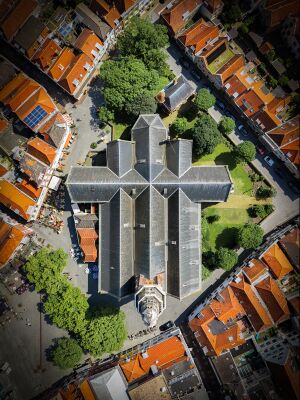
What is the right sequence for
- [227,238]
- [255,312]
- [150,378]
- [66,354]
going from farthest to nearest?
[227,238] < [66,354] < [255,312] < [150,378]

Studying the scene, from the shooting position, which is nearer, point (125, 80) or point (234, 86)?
point (125, 80)

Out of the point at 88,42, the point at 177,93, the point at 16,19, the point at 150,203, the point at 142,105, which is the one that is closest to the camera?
the point at 150,203

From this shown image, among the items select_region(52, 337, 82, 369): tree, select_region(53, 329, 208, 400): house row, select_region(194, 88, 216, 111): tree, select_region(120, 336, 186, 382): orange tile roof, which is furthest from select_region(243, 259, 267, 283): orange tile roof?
select_region(52, 337, 82, 369): tree

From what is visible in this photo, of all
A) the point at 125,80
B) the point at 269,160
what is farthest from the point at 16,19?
the point at 269,160

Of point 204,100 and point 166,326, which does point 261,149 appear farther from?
point 166,326

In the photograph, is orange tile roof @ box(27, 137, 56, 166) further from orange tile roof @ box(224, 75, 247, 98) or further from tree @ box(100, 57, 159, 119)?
orange tile roof @ box(224, 75, 247, 98)

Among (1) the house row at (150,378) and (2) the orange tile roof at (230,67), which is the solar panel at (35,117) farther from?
(1) the house row at (150,378)
